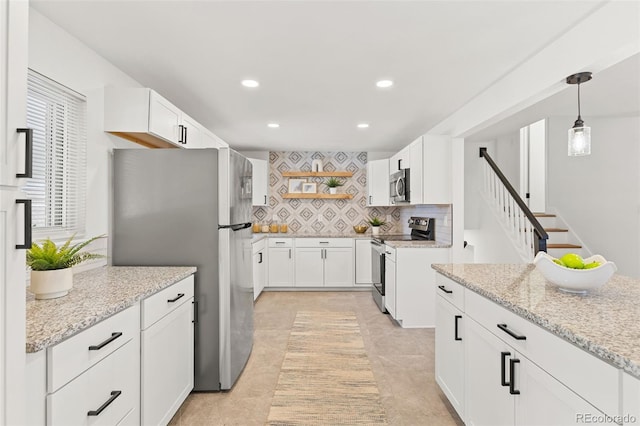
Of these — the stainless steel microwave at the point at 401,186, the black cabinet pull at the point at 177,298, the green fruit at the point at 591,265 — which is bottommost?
the black cabinet pull at the point at 177,298

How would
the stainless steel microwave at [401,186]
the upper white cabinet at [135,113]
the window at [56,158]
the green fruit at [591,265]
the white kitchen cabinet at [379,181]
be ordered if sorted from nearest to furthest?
the green fruit at [591,265], the window at [56,158], the upper white cabinet at [135,113], the stainless steel microwave at [401,186], the white kitchen cabinet at [379,181]

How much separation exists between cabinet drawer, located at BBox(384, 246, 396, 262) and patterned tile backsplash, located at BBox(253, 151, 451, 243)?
185cm

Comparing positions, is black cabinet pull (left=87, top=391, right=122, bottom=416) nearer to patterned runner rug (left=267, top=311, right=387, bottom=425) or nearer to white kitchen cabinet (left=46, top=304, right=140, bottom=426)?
white kitchen cabinet (left=46, top=304, right=140, bottom=426)

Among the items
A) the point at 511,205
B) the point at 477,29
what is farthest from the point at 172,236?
the point at 511,205

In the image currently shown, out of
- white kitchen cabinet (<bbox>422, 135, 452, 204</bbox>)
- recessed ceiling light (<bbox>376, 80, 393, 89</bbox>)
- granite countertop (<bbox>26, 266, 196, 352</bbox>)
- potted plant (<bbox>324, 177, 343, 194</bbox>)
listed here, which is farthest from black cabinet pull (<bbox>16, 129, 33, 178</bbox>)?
potted plant (<bbox>324, 177, 343, 194</bbox>)

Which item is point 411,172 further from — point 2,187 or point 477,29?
point 2,187

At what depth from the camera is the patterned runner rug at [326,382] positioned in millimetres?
2109

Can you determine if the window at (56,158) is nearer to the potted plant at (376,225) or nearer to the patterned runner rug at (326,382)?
the patterned runner rug at (326,382)

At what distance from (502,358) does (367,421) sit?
1051 mm

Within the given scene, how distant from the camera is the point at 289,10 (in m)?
1.77

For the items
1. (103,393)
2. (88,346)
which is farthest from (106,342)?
(103,393)

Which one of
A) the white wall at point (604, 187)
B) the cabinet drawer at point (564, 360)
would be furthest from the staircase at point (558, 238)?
the cabinet drawer at point (564, 360)

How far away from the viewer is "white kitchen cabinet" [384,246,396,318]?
3.82 metres

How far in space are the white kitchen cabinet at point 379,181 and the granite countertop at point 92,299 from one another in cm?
374
